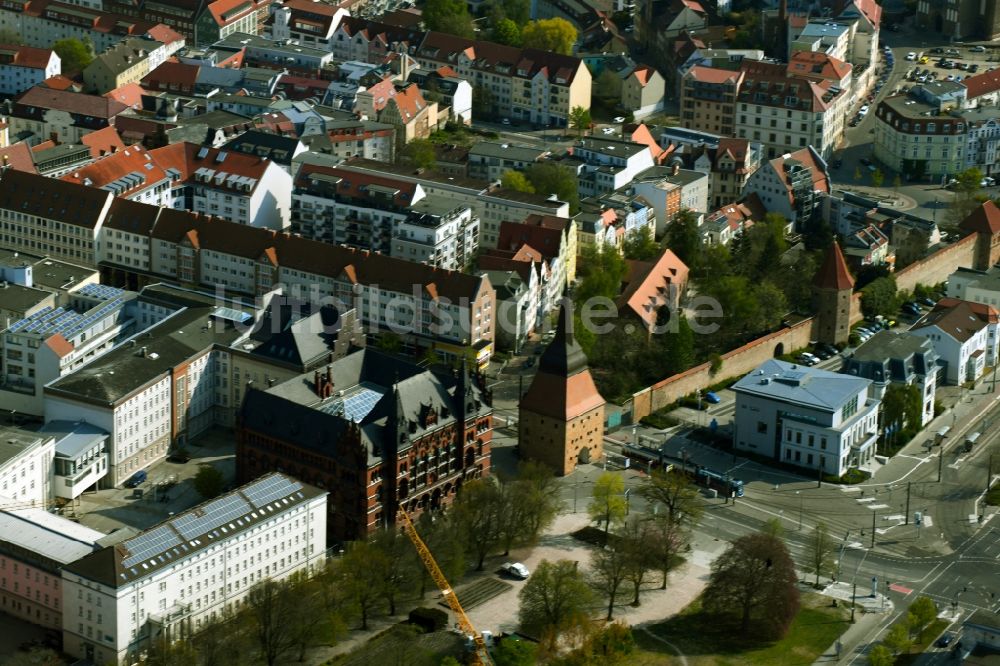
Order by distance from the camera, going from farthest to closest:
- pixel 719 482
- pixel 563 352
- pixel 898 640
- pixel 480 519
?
pixel 563 352 → pixel 719 482 → pixel 480 519 → pixel 898 640

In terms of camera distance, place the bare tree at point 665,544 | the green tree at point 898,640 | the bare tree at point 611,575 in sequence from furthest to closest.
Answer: the bare tree at point 665,544, the bare tree at point 611,575, the green tree at point 898,640

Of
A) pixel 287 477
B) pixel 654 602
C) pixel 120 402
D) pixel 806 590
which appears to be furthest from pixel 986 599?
pixel 120 402

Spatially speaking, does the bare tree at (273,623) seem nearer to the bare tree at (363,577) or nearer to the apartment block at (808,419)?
the bare tree at (363,577)

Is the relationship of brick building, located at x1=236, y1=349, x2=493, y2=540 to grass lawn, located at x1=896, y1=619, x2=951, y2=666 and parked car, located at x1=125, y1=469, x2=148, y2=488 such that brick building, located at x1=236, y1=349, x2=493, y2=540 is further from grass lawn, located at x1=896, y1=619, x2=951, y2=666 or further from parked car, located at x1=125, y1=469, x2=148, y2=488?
grass lawn, located at x1=896, y1=619, x2=951, y2=666

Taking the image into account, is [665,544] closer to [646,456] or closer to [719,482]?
[719,482]

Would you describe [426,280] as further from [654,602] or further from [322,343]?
[654,602]

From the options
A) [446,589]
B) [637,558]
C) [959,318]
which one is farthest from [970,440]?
[446,589]

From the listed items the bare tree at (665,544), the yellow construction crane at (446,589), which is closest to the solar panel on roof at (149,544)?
the yellow construction crane at (446,589)
